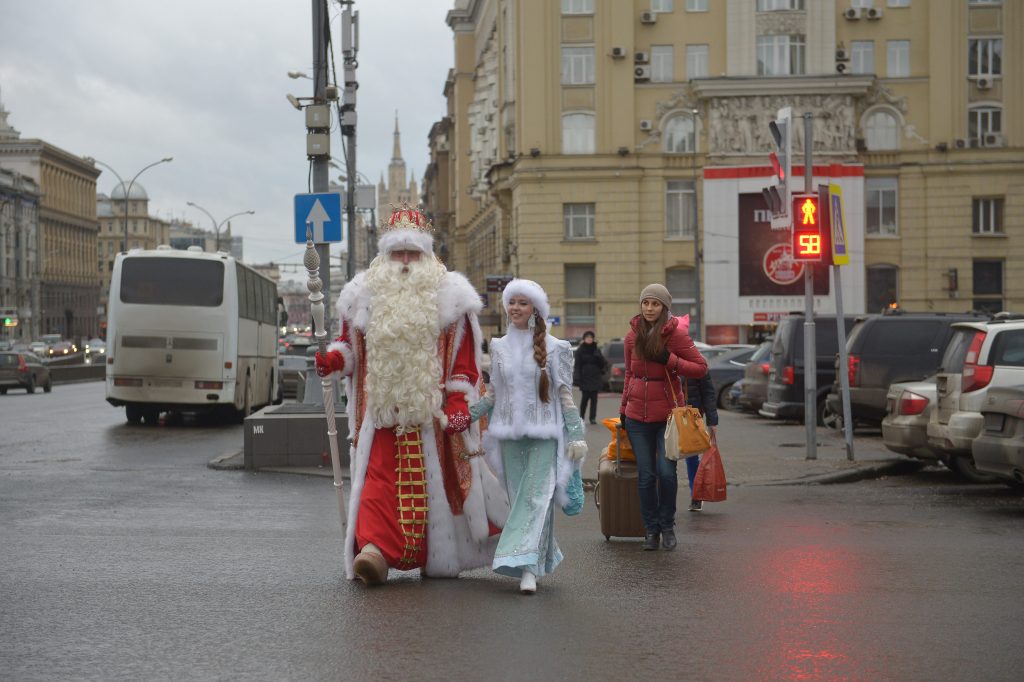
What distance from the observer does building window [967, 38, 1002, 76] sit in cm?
5594

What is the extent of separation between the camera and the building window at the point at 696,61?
56.8m

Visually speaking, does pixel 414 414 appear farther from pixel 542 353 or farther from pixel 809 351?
pixel 809 351

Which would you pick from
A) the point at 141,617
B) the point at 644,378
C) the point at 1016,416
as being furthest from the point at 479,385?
the point at 1016,416

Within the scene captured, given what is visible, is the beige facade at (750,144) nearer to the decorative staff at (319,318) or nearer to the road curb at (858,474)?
the road curb at (858,474)

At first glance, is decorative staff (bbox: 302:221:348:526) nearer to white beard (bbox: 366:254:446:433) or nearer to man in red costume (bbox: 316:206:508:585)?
man in red costume (bbox: 316:206:508:585)

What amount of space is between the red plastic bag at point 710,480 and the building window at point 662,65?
46287 mm

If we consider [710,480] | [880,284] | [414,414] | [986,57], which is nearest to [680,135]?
[880,284]

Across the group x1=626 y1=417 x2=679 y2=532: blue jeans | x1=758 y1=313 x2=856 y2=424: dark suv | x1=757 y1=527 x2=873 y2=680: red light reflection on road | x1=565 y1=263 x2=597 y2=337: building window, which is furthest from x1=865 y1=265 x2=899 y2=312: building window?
x1=626 y1=417 x2=679 y2=532: blue jeans

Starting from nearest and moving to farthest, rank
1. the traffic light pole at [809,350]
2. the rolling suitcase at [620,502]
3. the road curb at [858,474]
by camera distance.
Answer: the rolling suitcase at [620,502] → the road curb at [858,474] → the traffic light pole at [809,350]

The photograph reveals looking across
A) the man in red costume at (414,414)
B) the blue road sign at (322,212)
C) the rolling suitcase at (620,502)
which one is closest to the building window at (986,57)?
the blue road sign at (322,212)

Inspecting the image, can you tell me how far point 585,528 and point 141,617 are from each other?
15.8 ft

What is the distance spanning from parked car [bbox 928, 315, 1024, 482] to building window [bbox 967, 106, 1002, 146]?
44578mm

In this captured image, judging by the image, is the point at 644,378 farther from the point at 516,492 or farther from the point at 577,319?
the point at 577,319

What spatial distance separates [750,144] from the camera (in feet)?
186
